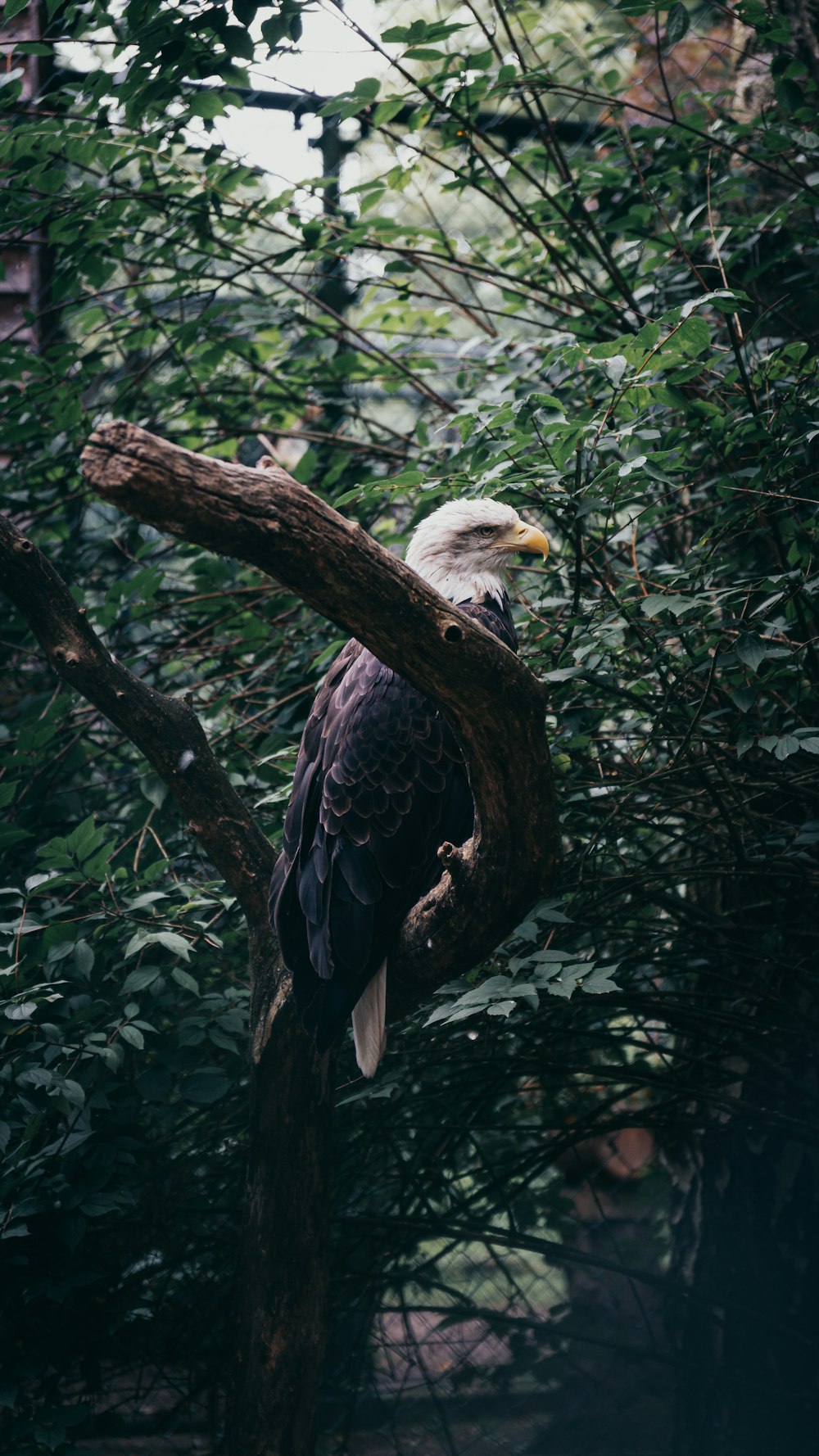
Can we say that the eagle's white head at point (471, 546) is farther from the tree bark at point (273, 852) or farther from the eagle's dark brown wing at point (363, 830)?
the tree bark at point (273, 852)

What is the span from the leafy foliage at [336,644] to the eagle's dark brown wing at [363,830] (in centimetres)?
18

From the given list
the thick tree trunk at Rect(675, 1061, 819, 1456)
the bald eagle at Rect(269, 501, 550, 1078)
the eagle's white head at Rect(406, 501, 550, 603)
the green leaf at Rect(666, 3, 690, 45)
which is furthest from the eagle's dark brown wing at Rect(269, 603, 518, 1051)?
the green leaf at Rect(666, 3, 690, 45)

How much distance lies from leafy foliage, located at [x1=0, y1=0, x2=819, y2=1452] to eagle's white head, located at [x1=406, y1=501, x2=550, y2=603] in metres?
0.11

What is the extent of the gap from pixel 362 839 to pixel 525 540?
725 mm

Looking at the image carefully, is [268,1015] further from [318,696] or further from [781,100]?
[781,100]

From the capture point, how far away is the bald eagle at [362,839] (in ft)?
5.87

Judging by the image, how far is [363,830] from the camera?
189 centimetres

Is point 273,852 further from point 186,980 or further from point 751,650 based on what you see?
point 751,650

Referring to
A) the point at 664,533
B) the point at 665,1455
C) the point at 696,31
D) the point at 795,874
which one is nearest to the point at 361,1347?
the point at 665,1455

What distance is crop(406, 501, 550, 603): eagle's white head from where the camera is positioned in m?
2.23

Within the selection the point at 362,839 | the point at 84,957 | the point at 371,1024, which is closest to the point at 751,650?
the point at 362,839

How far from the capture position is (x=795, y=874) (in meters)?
1.88

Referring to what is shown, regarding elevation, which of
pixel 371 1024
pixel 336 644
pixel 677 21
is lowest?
pixel 371 1024

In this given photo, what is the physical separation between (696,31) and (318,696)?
377 centimetres
